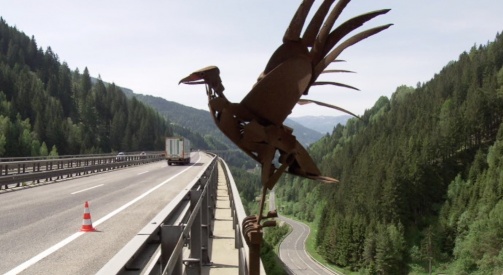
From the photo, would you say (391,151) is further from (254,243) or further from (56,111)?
(254,243)

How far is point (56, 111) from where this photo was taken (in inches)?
4525

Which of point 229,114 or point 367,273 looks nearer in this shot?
→ point 229,114

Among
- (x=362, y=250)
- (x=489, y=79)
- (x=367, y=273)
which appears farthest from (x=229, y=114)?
(x=489, y=79)

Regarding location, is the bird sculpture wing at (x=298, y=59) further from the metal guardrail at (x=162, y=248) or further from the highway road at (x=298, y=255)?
the highway road at (x=298, y=255)

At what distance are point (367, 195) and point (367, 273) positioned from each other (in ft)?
98.8

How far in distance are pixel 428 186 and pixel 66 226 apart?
125 m

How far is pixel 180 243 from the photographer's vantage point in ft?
14.2

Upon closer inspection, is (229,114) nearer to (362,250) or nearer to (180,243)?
(180,243)

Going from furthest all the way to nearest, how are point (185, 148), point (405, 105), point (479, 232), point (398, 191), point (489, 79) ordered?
1. point (405, 105)
2. point (489, 79)
3. point (398, 191)
4. point (479, 232)
5. point (185, 148)

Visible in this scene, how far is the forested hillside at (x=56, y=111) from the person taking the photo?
100438 mm

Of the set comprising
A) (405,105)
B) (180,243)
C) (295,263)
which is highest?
(405,105)

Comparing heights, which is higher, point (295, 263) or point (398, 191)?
point (398, 191)

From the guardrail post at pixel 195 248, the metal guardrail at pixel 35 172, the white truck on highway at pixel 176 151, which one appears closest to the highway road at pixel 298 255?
the white truck on highway at pixel 176 151

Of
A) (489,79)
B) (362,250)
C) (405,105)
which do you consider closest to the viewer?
(362,250)
